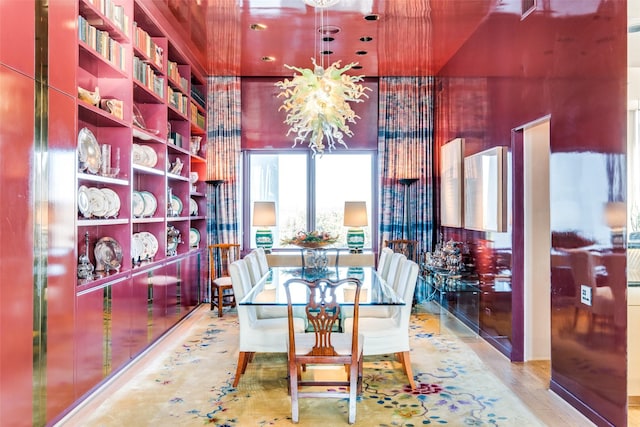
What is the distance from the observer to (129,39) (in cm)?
393

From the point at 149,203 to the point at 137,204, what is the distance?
27cm

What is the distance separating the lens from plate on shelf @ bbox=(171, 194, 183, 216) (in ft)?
18.2

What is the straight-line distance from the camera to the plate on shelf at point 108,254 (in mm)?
3715

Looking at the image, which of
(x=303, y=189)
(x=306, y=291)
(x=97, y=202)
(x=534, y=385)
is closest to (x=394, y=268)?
(x=306, y=291)

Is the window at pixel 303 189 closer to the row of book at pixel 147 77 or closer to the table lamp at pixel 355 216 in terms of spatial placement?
the table lamp at pixel 355 216

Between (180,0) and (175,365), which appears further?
(180,0)

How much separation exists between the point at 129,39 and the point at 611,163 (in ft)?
12.5

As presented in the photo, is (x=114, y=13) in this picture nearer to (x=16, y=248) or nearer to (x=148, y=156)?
(x=148, y=156)

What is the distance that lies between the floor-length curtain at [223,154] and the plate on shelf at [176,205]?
0.95m

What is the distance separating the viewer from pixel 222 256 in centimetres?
653

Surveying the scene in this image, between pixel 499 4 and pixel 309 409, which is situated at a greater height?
pixel 499 4

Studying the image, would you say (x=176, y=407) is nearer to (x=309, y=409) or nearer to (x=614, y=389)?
(x=309, y=409)

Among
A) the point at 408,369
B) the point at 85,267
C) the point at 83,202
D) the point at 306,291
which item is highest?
the point at 83,202

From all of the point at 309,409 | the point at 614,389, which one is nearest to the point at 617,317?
the point at 614,389
